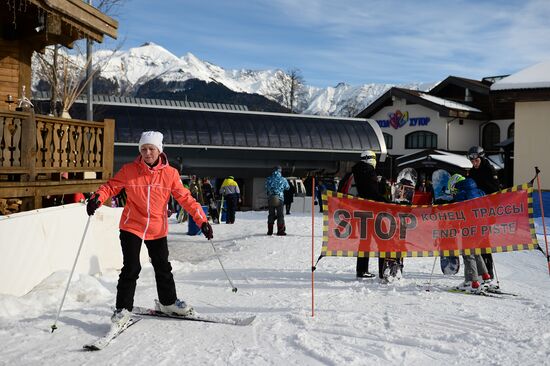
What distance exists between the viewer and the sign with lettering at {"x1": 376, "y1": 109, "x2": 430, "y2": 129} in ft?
136

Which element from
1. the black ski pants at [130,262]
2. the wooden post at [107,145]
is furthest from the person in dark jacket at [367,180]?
the wooden post at [107,145]

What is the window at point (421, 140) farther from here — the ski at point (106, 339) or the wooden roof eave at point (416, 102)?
the ski at point (106, 339)

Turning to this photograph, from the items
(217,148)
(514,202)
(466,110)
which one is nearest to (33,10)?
(514,202)

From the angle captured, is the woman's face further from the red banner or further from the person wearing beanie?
the red banner

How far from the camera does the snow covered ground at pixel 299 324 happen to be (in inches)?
182

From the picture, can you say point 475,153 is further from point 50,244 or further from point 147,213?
point 50,244

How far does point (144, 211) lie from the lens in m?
5.46

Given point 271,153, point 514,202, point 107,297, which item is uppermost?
point 271,153

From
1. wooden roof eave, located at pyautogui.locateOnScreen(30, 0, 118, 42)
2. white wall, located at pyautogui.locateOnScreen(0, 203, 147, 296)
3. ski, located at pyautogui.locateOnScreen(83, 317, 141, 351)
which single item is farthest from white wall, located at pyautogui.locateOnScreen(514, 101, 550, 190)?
ski, located at pyautogui.locateOnScreen(83, 317, 141, 351)

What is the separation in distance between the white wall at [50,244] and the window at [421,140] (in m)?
33.9

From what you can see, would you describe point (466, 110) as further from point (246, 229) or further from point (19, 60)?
point (19, 60)

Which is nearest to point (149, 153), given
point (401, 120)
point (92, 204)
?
point (92, 204)

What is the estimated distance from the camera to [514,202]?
7.44 meters

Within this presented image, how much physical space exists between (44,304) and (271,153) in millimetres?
27961
